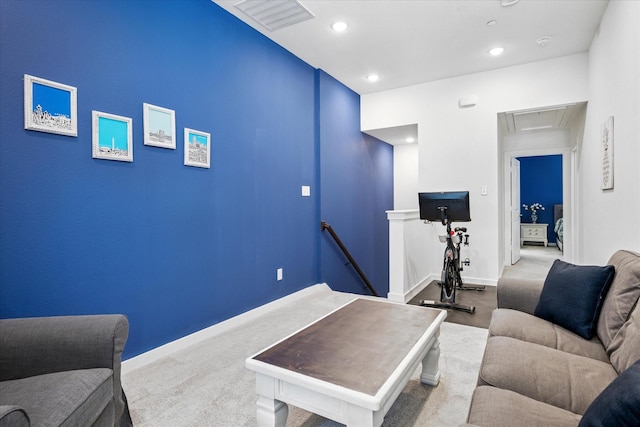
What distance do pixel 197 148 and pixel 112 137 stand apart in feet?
2.25

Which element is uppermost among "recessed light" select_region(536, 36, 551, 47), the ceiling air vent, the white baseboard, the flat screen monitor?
"recessed light" select_region(536, 36, 551, 47)

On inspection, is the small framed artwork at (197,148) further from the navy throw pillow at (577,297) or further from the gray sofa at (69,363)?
the navy throw pillow at (577,297)

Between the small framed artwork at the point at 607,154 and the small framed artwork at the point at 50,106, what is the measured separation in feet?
13.1

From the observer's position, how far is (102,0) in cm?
214

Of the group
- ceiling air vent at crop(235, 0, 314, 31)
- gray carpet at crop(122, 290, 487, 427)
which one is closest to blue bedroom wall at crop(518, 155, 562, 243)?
gray carpet at crop(122, 290, 487, 427)

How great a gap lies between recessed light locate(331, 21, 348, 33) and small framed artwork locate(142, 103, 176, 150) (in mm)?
1861

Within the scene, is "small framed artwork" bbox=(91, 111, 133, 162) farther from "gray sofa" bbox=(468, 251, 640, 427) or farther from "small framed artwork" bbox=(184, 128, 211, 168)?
"gray sofa" bbox=(468, 251, 640, 427)

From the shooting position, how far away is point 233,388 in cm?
202

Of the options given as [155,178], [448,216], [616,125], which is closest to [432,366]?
[448,216]

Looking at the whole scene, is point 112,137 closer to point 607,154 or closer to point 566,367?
point 566,367

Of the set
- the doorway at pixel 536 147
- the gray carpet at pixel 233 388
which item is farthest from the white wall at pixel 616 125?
the gray carpet at pixel 233 388

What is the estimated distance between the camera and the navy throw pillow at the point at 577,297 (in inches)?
68.9

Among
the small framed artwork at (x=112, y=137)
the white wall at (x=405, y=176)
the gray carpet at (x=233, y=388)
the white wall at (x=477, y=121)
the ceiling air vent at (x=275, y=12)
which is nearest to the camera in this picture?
the gray carpet at (x=233, y=388)

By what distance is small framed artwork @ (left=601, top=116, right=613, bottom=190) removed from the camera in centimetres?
280
